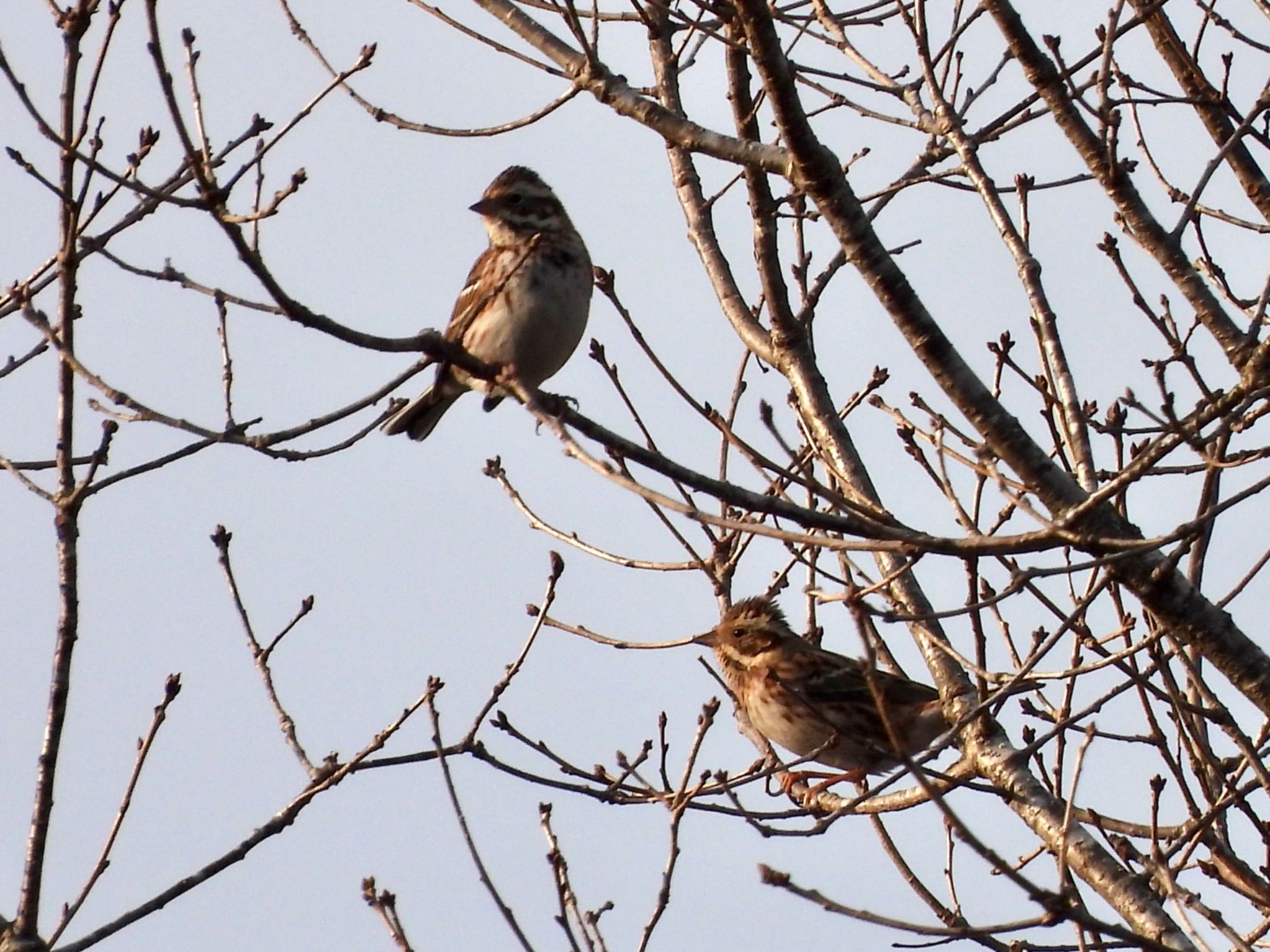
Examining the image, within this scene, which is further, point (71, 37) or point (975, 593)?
point (975, 593)

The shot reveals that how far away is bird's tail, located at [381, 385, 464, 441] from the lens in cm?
893

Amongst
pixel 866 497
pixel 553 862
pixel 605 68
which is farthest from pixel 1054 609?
pixel 605 68

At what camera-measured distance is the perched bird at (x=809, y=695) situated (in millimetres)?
8992

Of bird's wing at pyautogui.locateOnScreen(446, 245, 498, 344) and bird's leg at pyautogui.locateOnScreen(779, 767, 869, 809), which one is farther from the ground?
bird's wing at pyautogui.locateOnScreen(446, 245, 498, 344)

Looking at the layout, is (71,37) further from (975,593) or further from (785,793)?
(785,793)

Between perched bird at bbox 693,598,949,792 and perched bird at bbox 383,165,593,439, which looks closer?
perched bird at bbox 383,165,593,439

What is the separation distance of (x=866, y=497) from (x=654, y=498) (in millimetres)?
3022

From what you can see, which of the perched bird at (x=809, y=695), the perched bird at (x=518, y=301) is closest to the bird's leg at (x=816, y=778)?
the perched bird at (x=809, y=695)

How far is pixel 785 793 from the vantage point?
848 cm

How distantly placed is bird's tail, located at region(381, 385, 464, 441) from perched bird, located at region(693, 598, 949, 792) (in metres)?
1.75

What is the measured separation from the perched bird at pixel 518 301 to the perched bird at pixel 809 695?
1549mm

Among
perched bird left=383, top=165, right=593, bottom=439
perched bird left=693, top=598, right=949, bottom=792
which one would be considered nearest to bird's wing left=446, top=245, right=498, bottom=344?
perched bird left=383, top=165, right=593, bottom=439

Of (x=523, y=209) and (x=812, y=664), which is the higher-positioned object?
(x=523, y=209)

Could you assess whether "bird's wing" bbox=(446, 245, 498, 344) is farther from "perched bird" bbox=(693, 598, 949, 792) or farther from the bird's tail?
"perched bird" bbox=(693, 598, 949, 792)
